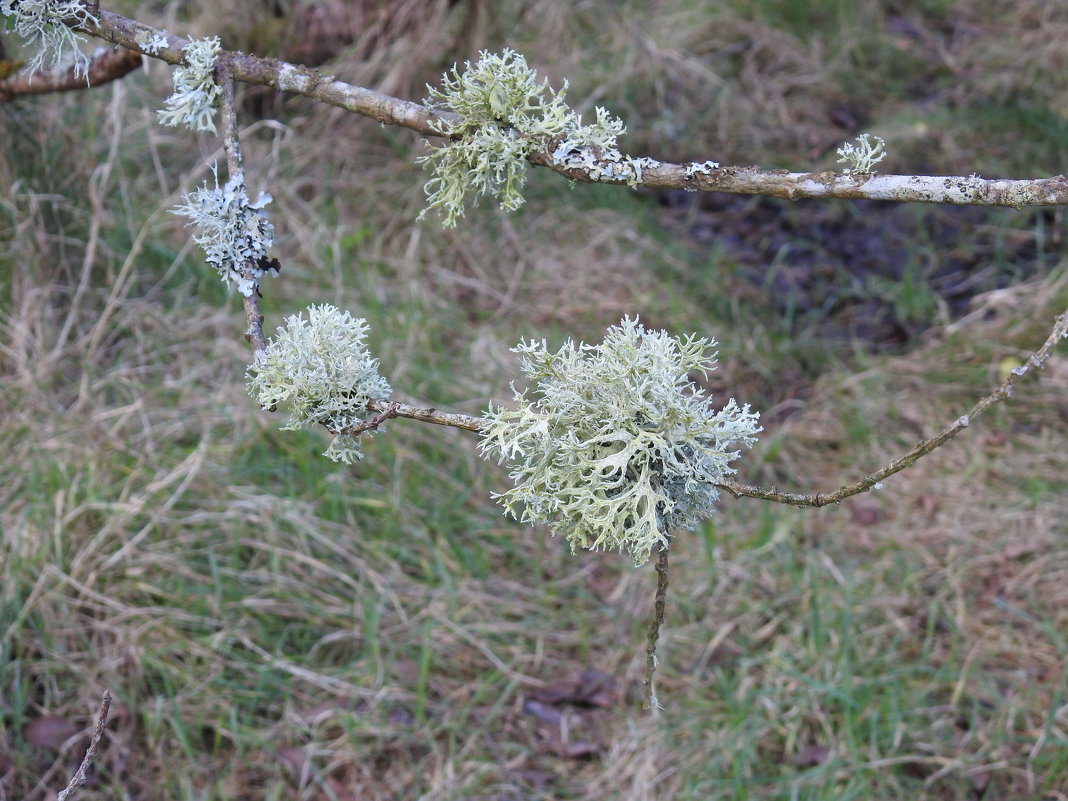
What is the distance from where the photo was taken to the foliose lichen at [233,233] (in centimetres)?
99

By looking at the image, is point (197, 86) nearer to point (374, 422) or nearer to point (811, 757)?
point (374, 422)

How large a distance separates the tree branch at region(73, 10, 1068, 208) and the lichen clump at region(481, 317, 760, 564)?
176mm

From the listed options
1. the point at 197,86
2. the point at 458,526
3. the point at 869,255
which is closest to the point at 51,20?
the point at 197,86

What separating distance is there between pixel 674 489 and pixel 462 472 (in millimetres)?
2182

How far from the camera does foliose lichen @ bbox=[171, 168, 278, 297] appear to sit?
0.99 metres

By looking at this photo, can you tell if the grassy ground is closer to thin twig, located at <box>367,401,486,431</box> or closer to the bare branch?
the bare branch

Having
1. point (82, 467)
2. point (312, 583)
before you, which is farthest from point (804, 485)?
point (82, 467)

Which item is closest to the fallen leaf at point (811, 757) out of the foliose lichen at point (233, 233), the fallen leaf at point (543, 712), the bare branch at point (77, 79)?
the fallen leaf at point (543, 712)

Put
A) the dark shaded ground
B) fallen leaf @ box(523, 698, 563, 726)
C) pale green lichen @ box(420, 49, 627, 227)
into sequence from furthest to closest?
the dark shaded ground, fallen leaf @ box(523, 698, 563, 726), pale green lichen @ box(420, 49, 627, 227)

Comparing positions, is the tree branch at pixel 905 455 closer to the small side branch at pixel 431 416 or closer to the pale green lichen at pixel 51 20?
the small side branch at pixel 431 416

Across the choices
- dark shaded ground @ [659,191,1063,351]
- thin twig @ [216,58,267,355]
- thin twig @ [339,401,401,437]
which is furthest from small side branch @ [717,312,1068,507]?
dark shaded ground @ [659,191,1063,351]

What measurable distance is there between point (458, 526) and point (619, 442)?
6.87 ft

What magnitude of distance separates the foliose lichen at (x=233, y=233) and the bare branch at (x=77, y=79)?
0.63 metres

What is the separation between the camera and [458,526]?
9.27ft
